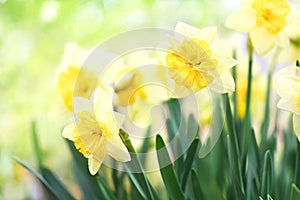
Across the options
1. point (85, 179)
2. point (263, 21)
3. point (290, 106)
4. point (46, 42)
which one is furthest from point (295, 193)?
point (46, 42)

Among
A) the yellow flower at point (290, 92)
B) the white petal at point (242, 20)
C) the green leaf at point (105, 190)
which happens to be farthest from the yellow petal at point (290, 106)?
the green leaf at point (105, 190)

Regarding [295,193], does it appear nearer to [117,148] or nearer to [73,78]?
[117,148]

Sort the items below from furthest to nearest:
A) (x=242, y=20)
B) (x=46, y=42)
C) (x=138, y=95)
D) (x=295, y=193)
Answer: (x=46, y=42) → (x=138, y=95) → (x=242, y=20) → (x=295, y=193)

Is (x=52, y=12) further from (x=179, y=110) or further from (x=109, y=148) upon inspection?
(x=109, y=148)

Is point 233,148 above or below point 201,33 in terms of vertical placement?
below

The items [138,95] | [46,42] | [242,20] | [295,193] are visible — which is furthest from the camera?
[46,42]

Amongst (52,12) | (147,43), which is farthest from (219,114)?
(52,12)

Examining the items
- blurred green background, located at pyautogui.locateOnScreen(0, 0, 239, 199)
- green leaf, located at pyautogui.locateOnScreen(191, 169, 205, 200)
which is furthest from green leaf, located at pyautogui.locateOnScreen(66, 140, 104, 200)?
blurred green background, located at pyautogui.locateOnScreen(0, 0, 239, 199)
